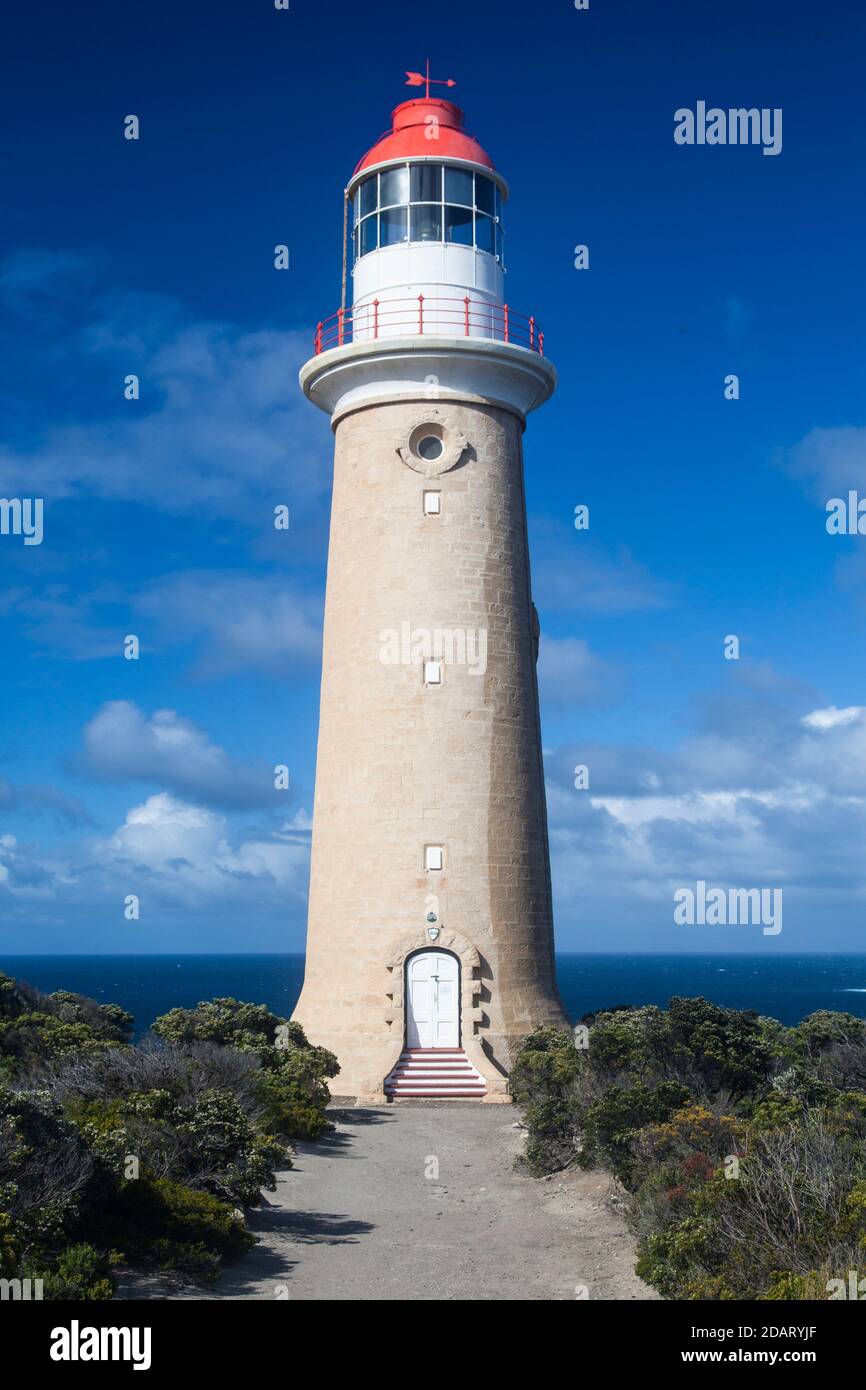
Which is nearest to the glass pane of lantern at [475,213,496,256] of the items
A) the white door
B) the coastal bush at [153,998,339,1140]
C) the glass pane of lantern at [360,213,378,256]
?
the glass pane of lantern at [360,213,378,256]

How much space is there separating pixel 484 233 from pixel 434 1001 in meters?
14.6

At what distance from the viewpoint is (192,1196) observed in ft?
38.8

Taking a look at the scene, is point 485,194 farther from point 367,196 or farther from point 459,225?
point 367,196

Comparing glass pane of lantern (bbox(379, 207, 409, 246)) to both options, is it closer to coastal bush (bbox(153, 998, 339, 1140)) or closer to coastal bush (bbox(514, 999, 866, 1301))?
coastal bush (bbox(153, 998, 339, 1140))

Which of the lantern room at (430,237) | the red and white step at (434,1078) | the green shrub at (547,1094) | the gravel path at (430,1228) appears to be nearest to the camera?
the gravel path at (430,1228)

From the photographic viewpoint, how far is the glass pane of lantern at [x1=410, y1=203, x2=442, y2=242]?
24.7 metres

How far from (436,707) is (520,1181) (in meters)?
9.65

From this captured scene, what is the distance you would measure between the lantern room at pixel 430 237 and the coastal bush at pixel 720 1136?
13.4 meters

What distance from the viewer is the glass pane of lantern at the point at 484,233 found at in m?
24.9

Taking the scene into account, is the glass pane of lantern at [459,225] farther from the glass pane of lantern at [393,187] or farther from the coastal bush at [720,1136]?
the coastal bush at [720,1136]

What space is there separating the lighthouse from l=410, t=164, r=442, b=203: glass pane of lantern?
3 centimetres

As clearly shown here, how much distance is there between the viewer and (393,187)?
978 inches

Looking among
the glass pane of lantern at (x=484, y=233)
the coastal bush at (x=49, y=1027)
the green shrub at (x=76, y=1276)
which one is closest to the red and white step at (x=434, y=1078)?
the coastal bush at (x=49, y=1027)

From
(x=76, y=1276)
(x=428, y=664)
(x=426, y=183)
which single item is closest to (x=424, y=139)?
(x=426, y=183)
